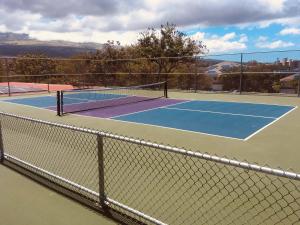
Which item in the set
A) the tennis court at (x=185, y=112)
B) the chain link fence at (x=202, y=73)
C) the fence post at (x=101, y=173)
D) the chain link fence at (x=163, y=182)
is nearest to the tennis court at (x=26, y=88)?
the chain link fence at (x=202, y=73)

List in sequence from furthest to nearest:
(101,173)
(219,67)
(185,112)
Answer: (219,67) < (185,112) < (101,173)

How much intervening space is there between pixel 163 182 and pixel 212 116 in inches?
265

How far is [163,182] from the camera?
593 cm

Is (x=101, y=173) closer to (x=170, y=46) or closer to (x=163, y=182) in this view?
(x=163, y=182)

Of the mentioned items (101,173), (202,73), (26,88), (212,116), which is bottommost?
(212,116)

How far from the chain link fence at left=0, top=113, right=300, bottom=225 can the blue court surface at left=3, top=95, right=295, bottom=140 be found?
301 cm

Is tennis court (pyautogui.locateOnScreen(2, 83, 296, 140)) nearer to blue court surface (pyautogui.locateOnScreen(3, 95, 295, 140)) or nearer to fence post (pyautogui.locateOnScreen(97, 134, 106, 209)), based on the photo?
blue court surface (pyautogui.locateOnScreen(3, 95, 295, 140))

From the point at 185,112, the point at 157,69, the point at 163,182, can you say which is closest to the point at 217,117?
the point at 185,112

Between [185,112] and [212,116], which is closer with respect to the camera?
[212,116]

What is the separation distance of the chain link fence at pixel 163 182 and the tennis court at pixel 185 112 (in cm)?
301

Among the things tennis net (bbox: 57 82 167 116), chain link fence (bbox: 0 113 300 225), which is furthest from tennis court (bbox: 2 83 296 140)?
chain link fence (bbox: 0 113 300 225)

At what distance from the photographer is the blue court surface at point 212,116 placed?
10078 mm

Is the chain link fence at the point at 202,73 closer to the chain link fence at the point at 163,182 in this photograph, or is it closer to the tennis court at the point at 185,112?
the tennis court at the point at 185,112

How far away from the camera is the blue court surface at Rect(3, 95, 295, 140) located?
10.1 meters
